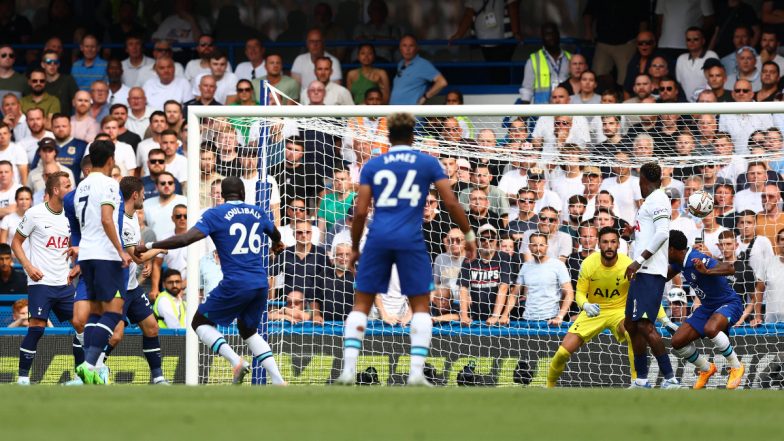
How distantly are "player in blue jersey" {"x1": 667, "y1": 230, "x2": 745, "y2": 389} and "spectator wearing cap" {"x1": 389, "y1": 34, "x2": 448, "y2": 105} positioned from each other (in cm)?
558

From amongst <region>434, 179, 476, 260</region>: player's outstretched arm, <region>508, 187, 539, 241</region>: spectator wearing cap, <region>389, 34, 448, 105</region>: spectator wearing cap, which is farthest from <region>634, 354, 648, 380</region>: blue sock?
<region>389, 34, 448, 105</region>: spectator wearing cap

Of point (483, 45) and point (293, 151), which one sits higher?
point (483, 45)

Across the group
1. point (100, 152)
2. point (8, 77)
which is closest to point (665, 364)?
point (100, 152)

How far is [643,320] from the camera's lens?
11977 millimetres

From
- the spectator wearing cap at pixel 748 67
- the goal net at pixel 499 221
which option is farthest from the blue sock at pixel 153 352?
the spectator wearing cap at pixel 748 67

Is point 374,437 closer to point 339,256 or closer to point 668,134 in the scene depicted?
point 339,256

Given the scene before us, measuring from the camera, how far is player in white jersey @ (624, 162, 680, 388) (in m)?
11.7

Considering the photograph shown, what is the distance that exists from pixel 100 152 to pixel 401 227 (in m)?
3.14

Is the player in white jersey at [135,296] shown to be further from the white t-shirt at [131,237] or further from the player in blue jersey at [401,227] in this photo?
the player in blue jersey at [401,227]

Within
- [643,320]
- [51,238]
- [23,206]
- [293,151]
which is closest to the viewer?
[643,320]

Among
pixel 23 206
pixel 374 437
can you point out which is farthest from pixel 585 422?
pixel 23 206

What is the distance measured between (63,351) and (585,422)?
8.64 meters

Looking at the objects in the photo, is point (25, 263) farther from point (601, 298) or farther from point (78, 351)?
point (601, 298)

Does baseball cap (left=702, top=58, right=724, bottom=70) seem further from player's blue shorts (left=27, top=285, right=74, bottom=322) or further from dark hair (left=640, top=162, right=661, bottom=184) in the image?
player's blue shorts (left=27, top=285, right=74, bottom=322)
